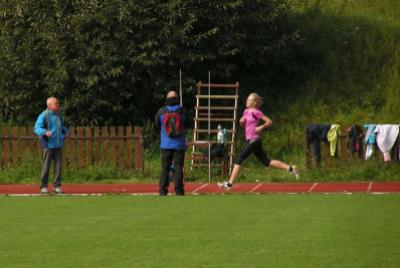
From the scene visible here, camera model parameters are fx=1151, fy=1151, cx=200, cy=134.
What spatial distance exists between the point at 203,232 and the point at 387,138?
13.0 meters

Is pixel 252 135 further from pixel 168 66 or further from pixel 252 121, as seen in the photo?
pixel 168 66

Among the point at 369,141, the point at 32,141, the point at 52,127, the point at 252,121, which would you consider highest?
the point at 252,121

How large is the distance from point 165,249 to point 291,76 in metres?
20.9

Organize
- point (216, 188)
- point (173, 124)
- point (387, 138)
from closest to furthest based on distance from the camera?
point (173, 124) → point (216, 188) → point (387, 138)

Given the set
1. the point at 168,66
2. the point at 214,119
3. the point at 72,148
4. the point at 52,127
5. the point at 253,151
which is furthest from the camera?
the point at 168,66

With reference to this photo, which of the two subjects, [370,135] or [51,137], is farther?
[370,135]

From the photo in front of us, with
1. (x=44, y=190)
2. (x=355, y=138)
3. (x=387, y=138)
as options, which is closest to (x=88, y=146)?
(x=44, y=190)

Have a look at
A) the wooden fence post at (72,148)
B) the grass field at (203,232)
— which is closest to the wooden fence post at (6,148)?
the wooden fence post at (72,148)

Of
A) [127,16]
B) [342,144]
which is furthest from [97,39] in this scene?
[342,144]

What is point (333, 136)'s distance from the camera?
1048 inches

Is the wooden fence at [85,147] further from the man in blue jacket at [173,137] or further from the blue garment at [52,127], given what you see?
the man in blue jacket at [173,137]

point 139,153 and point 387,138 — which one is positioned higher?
point 387,138

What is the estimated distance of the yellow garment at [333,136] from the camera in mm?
26578

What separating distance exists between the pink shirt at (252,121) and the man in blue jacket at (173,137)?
1.26 m
